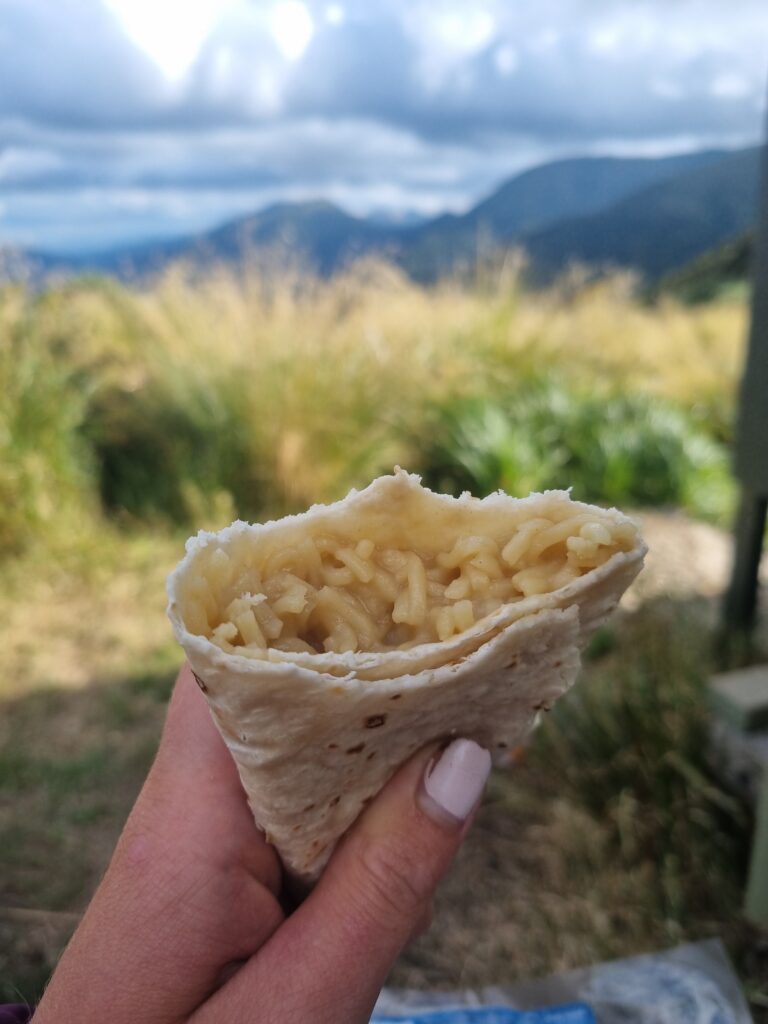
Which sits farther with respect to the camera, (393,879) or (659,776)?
(659,776)

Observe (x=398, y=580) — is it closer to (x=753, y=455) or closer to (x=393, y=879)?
(x=393, y=879)

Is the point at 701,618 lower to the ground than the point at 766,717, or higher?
lower

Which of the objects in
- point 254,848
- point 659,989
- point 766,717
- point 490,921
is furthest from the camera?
point 766,717

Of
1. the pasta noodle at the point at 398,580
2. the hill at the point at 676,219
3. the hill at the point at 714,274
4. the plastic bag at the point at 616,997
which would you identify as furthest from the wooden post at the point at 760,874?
the hill at the point at 714,274

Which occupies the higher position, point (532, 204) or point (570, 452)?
point (532, 204)

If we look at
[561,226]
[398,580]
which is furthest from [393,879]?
[561,226]

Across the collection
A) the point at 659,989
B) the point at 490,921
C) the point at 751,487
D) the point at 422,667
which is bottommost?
the point at 490,921

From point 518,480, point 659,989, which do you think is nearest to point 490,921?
point 659,989

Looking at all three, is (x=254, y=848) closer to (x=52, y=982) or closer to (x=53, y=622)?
(x=52, y=982)
